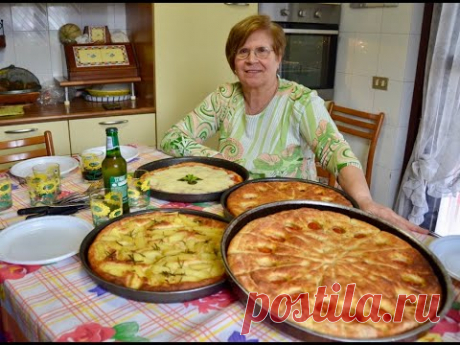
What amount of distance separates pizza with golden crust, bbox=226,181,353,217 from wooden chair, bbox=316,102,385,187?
4.49 ft

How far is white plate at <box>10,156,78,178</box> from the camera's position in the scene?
1740mm

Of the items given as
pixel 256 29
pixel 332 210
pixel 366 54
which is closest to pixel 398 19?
pixel 366 54

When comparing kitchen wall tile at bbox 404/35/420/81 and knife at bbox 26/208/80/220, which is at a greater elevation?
kitchen wall tile at bbox 404/35/420/81

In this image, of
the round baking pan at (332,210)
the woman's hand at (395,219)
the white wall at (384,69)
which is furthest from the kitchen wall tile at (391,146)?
the round baking pan at (332,210)

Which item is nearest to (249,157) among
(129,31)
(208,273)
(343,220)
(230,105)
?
(230,105)

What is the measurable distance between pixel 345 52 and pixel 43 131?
2.20 m

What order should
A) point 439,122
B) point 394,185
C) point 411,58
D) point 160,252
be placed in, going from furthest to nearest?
point 394,185
point 411,58
point 439,122
point 160,252

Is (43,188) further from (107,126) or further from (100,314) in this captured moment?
(107,126)

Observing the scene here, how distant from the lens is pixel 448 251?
116 cm

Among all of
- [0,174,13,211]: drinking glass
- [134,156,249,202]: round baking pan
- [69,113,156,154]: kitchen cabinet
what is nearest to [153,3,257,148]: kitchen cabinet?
[69,113,156,154]: kitchen cabinet

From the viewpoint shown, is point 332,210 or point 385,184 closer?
point 332,210

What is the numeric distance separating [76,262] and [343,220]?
0.71 meters

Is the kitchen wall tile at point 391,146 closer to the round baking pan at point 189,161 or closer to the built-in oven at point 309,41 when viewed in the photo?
the built-in oven at point 309,41

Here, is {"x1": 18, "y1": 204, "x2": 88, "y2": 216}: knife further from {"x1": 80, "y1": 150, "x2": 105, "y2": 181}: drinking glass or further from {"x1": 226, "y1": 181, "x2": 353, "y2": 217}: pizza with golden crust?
{"x1": 226, "y1": 181, "x2": 353, "y2": 217}: pizza with golden crust
